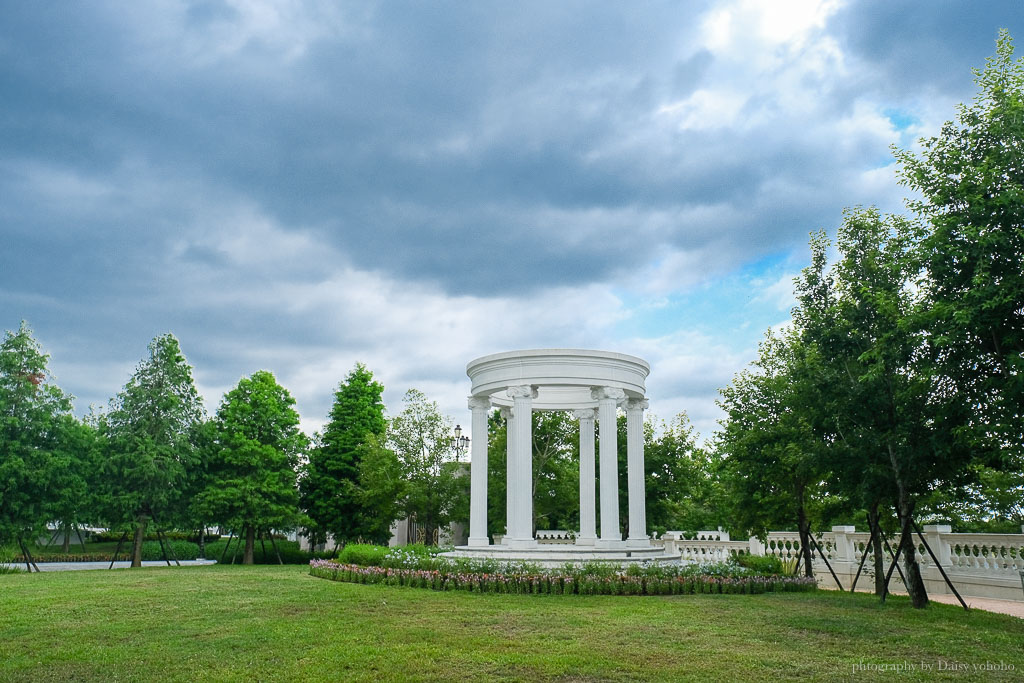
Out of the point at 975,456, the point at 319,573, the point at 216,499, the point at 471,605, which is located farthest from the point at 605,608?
the point at 216,499

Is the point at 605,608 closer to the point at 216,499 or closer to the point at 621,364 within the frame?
the point at 621,364

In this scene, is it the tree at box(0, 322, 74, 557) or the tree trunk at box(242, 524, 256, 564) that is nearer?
the tree at box(0, 322, 74, 557)

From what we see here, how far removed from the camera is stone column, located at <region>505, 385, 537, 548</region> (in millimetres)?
22344

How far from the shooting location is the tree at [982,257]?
12.3 m

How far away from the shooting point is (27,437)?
28.8 metres

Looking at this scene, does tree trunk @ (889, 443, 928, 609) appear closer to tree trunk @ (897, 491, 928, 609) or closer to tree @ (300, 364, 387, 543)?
tree trunk @ (897, 491, 928, 609)

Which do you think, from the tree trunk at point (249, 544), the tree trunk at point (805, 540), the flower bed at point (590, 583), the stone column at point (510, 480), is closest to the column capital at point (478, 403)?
the stone column at point (510, 480)

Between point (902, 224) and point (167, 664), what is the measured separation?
15.5 meters

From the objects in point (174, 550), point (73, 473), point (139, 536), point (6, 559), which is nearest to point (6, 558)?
point (6, 559)

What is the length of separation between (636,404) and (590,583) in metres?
8.56

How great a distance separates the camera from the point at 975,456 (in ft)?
48.4

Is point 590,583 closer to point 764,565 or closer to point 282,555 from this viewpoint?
point 764,565

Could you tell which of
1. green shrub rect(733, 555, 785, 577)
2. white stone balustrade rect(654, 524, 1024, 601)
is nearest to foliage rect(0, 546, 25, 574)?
white stone balustrade rect(654, 524, 1024, 601)

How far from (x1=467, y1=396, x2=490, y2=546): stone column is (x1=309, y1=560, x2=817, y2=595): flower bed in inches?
206
